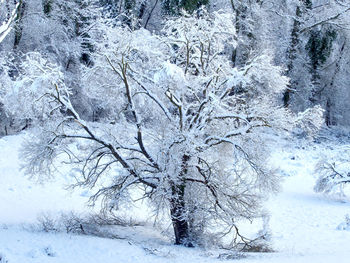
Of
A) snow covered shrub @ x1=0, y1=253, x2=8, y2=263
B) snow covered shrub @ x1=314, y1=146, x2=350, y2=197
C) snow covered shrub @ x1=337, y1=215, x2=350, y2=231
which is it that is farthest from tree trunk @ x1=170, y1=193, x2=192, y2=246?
snow covered shrub @ x1=314, y1=146, x2=350, y2=197

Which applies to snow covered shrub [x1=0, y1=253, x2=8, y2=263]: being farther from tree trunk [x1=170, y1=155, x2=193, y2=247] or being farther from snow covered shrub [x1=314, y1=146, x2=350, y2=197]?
snow covered shrub [x1=314, y1=146, x2=350, y2=197]

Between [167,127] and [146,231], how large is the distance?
3.21 metres

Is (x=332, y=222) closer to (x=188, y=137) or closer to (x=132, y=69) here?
(x=188, y=137)

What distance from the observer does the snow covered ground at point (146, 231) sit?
837 centimetres

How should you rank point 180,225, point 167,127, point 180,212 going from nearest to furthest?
point 167,127 < point 180,212 < point 180,225

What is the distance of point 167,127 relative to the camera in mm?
9711

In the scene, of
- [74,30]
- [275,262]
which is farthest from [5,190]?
[74,30]

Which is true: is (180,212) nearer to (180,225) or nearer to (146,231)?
(180,225)

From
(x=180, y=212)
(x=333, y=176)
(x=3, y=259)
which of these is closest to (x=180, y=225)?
(x=180, y=212)

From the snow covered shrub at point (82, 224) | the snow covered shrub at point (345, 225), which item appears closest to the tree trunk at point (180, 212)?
the snow covered shrub at point (82, 224)

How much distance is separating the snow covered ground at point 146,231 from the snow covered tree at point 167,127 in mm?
918

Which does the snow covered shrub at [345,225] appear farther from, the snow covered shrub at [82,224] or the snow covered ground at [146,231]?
the snow covered shrub at [82,224]

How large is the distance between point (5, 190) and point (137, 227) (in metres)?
5.19

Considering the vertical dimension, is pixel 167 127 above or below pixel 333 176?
above
